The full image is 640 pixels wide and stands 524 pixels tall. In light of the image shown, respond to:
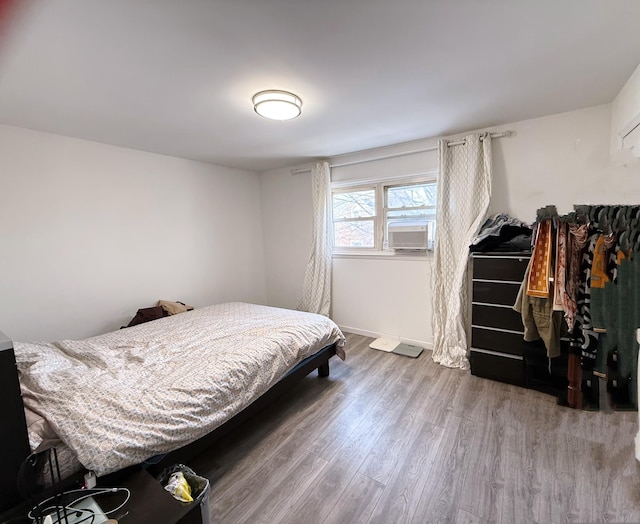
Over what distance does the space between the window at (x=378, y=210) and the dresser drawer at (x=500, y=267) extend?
0.67m

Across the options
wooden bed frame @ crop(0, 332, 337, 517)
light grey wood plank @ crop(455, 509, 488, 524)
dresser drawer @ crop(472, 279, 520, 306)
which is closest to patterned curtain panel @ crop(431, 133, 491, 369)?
dresser drawer @ crop(472, 279, 520, 306)

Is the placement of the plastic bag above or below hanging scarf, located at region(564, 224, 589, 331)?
below

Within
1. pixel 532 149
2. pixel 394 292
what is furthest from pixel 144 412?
pixel 532 149

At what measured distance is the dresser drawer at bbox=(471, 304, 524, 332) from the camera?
7.97ft

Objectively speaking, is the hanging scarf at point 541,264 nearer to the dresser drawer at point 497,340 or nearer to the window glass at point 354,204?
the dresser drawer at point 497,340

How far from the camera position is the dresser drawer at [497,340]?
2.43 m

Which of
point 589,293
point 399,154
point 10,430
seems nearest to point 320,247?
point 399,154

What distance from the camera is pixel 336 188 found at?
12.6ft

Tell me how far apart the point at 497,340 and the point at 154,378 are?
2722 mm

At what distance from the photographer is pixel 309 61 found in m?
1.62

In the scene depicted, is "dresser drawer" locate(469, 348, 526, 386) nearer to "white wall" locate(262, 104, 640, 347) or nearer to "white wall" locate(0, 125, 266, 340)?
"white wall" locate(262, 104, 640, 347)

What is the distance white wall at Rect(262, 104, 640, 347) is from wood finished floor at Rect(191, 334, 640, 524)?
3.98 ft

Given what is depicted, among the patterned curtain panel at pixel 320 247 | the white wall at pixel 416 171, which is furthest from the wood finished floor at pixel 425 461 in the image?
the patterned curtain panel at pixel 320 247

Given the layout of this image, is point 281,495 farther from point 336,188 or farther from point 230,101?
point 336,188
